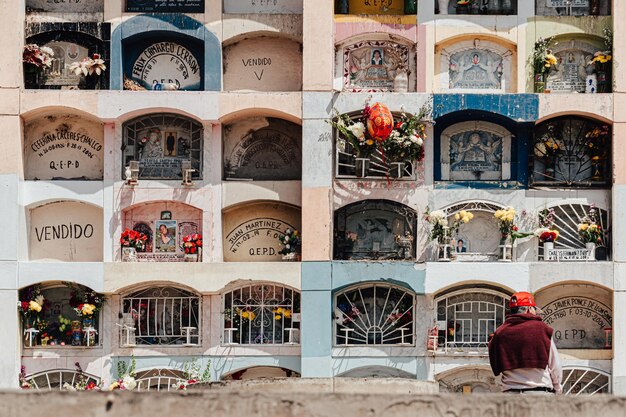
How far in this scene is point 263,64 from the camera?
17406mm

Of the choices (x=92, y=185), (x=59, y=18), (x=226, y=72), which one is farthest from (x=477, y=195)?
(x=59, y=18)

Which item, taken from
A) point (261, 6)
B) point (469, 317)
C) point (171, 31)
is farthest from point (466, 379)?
point (171, 31)

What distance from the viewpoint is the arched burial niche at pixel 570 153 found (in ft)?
56.2

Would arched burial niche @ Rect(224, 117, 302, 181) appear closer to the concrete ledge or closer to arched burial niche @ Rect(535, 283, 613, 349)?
arched burial niche @ Rect(535, 283, 613, 349)

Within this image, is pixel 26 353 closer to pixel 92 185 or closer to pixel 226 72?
pixel 92 185

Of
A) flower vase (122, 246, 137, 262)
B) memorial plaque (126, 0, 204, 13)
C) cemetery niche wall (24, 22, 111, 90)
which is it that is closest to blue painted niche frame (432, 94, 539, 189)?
memorial plaque (126, 0, 204, 13)

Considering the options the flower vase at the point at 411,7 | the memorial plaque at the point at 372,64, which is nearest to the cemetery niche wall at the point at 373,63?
the memorial plaque at the point at 372,64

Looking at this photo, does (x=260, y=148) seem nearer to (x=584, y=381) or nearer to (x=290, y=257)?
(x=290, y=257)

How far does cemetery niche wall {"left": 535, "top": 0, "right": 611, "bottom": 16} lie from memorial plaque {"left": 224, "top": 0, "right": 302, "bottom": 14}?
4.24 meters

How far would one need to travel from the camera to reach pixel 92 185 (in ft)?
55.7

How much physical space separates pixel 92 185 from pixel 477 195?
21.8ft

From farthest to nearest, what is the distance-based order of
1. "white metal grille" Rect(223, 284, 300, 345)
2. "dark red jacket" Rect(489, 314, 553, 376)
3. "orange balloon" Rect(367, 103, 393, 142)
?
"white metal grille" Rect(223, 284, 300, 345) < "orange balloon" Rect(367, 103, 393, 142) < "dark red jacket" Rect(489, 314, 553, 376)

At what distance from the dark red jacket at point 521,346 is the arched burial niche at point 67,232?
34.0 ft

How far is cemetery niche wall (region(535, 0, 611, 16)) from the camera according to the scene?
56.3ft
